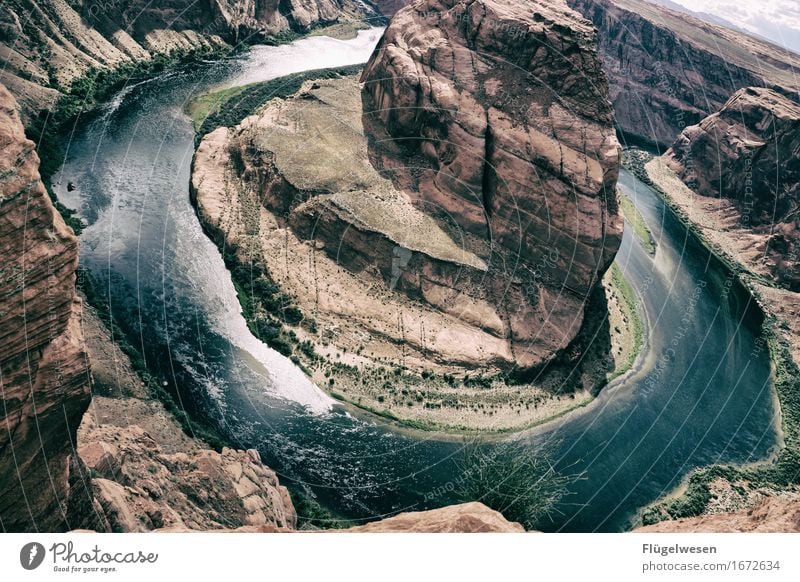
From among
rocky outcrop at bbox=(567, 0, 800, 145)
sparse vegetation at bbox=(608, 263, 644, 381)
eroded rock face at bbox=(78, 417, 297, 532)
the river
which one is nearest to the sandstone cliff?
the river

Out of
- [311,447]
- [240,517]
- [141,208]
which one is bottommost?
[311,447]

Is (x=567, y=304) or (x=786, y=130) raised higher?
(x=786, y=130)

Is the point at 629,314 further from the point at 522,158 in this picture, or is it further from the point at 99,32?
the point at 99,32

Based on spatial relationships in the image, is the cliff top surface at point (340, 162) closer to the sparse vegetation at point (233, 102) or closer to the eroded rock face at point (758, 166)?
the sparse vegetation at point (233, 102)

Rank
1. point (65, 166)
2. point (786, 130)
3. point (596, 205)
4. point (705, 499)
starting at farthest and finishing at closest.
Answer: point (786, 130) < point (65, 166) < point (596, 205) < point (705, 499)

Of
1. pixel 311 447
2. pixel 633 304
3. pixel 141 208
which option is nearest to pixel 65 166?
pixel 141 208

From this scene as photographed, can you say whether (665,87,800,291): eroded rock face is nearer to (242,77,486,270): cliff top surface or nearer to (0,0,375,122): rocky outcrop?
(242,77,486,270): cliff top surface
